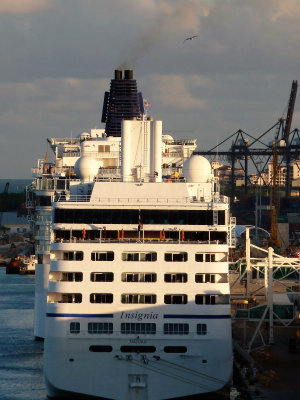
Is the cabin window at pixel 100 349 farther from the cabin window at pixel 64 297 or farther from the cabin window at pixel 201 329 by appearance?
the cabin window at pixel 201 329

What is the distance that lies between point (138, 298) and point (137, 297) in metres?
0.07

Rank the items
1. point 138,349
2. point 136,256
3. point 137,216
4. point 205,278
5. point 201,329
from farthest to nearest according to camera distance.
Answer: point 137,216 → point 136,256 → point 205,278 → point 201,329 → point 138,349

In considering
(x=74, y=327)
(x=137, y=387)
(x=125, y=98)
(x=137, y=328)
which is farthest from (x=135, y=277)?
(x=125, y=98)

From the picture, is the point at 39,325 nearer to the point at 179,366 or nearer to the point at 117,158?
the point at 117,158

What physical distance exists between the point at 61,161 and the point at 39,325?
13.1 m

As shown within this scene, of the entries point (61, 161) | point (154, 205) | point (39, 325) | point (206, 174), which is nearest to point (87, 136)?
point (61, 161)

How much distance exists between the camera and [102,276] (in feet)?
160

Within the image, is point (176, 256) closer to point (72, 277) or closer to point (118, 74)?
point (72, 277)

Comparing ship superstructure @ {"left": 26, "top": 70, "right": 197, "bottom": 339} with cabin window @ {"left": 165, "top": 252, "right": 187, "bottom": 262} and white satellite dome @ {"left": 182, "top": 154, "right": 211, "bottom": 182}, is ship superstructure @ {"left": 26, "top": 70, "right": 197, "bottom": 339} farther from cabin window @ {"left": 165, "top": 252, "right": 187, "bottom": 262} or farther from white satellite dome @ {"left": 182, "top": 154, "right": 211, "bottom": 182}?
cabin window @ {"left": 165, "top": 252, "right": 187, "bottom": 262}

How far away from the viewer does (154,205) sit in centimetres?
5159

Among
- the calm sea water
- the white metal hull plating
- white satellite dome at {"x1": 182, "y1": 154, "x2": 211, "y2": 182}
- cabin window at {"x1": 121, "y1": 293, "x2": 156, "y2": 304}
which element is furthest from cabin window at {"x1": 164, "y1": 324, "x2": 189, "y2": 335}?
white satellite dome at {"x1": 182, "y1": 154, "x2": 211, "y2": 182}

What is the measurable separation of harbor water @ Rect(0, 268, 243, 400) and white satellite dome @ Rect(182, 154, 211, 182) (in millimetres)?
11468

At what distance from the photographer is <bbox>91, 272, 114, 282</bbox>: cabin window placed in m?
48.8

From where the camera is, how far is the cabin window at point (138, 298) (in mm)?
48469
